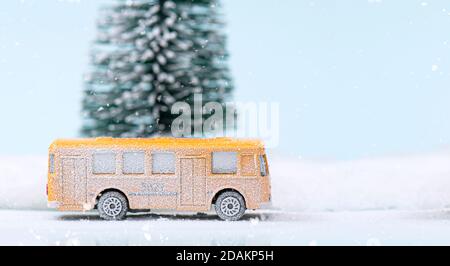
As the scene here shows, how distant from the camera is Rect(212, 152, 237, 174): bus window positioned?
14664 millimetres

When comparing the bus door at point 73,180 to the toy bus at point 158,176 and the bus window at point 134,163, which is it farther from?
the bus window at point 134,163

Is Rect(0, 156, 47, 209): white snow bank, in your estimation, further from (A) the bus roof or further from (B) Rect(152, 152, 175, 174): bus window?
(B) Rect(152, 152, 175, 174): bus window

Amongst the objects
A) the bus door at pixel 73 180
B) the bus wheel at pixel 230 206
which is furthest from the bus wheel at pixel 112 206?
the bus wheel at pixel 230 206

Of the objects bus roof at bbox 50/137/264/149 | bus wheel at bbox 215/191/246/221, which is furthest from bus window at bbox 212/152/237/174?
bus wheel at bbox 215/191/246/221

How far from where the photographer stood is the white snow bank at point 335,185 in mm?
18859

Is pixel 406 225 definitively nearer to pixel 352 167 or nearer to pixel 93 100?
pixel 352 167

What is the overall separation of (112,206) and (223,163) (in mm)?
2591

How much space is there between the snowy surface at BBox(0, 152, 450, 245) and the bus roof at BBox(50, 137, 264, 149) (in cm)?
164

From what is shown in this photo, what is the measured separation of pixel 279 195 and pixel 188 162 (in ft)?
18.0
